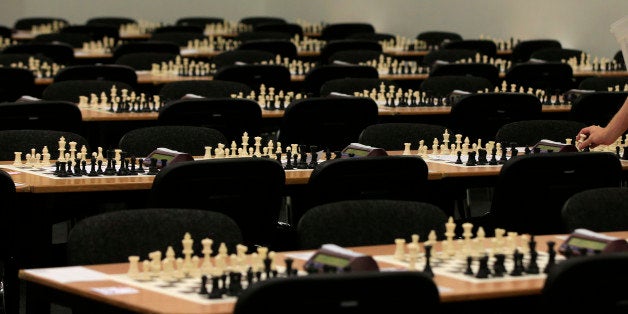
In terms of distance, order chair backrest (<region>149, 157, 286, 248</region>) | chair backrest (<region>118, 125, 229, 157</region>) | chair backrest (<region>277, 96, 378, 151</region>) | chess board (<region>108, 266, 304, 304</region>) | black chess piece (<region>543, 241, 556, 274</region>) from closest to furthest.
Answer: chess board (<region>108, 266, 304, 304</region>) < black chess piece (<region>543, 241, 556, 274</region>) < chair backrest (<region>149, 157, 286, 248</region>) < chair backrest (<region>118, 125, 229, 157</region>) < chair backrest (<region>277, 96, 378, 151</region>)

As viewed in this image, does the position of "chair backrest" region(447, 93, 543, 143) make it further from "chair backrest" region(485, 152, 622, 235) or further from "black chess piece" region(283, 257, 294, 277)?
"black chess piece" region(283, 257, 294, 277)

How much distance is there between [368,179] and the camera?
6098mm

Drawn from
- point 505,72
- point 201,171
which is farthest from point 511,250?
point 505,72

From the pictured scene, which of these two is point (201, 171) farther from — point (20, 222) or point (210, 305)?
point (210, 305)

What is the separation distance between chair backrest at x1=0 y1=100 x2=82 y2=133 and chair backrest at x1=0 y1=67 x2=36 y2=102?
2741mm

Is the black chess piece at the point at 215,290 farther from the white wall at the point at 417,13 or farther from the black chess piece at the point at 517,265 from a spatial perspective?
the white wall at the point at 417,13

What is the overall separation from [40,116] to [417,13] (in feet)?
36.1

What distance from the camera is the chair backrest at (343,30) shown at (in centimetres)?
1909

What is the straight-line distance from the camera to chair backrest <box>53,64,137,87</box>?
1119 cm

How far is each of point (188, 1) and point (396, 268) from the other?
1871cm

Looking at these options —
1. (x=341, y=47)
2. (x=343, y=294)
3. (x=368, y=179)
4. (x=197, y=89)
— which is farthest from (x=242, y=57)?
(x=343, y=294)

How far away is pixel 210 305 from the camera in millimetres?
3762

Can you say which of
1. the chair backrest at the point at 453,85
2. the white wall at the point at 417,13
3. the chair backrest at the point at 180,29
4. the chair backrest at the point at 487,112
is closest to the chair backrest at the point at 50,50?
the chair backrest at the point at 180,29

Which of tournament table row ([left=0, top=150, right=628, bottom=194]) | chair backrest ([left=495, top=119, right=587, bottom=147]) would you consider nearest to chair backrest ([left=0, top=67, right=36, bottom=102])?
tournament table row ([left=0, top=150, right=628, bottom=194])
